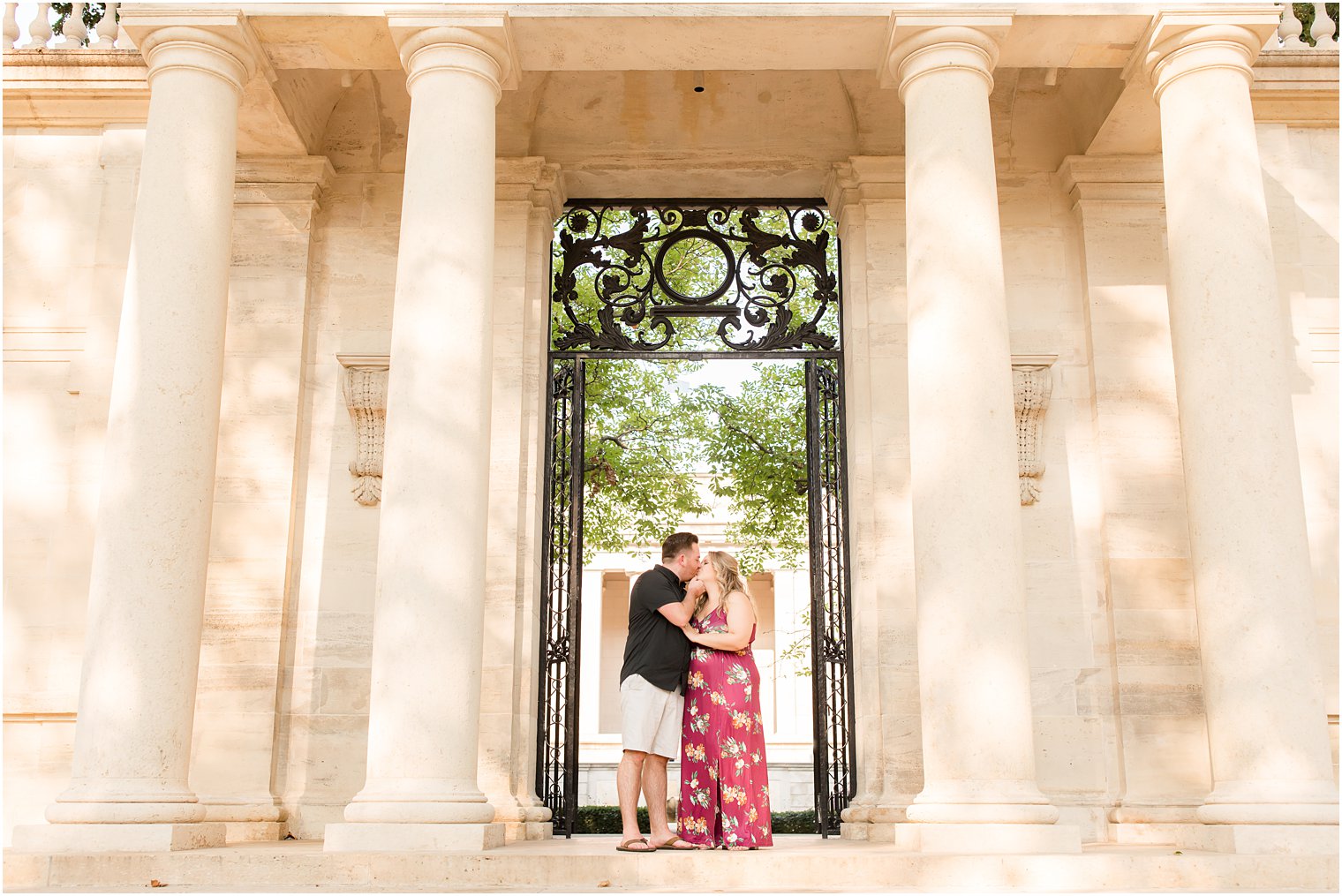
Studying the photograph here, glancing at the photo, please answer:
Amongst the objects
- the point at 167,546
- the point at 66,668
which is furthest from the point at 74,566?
the point at 167,546

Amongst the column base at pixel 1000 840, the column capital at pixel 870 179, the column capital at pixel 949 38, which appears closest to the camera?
the column base at pixel 1000 840

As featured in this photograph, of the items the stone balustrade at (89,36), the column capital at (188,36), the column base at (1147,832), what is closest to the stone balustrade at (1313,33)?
the stone balustrade at (89,36)

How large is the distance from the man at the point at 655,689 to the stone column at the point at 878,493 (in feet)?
11.5

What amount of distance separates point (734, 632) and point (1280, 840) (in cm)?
537

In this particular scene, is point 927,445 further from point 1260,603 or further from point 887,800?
point 887,800

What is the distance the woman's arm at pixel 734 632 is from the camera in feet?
42.1

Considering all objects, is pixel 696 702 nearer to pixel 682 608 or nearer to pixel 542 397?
pixel 682 608

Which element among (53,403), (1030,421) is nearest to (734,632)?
(1030,421)

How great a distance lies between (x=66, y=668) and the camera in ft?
49.4

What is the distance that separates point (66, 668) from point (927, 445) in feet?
34.6

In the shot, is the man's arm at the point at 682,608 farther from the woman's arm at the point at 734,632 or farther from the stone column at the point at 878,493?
the stone column at the point at 878,493

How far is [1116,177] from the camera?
1678cm

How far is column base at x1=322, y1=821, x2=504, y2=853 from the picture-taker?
36.7 ft

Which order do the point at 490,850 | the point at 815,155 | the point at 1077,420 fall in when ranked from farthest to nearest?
the point at 815,155, the point at 1077,420, the point at 490,850
